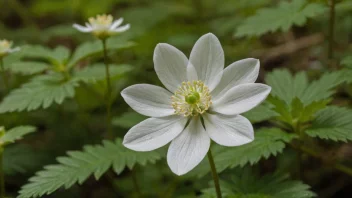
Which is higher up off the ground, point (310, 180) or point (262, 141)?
point (262, 141)

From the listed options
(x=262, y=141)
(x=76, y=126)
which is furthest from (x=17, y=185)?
(x=262, y=141)

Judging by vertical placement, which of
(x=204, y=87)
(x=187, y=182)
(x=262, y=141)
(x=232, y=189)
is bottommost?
(x=187, y=182)

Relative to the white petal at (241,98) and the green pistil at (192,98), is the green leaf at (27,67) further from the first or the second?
the white petal at (241,98)

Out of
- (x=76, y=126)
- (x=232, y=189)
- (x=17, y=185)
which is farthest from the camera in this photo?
(x=76, y=126)

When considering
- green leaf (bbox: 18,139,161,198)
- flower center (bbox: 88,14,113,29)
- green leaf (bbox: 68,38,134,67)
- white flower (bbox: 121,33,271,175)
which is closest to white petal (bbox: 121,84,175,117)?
white flower (bbox: 121,33,271,175)

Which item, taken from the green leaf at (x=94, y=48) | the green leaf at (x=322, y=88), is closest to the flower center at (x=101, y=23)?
the green leaf at (x=94, y=48)

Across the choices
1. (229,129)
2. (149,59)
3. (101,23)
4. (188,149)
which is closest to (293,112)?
(229,129)

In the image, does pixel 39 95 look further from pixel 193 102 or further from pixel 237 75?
pixel 237 75

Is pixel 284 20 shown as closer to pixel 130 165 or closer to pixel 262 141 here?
pixel 262 141
